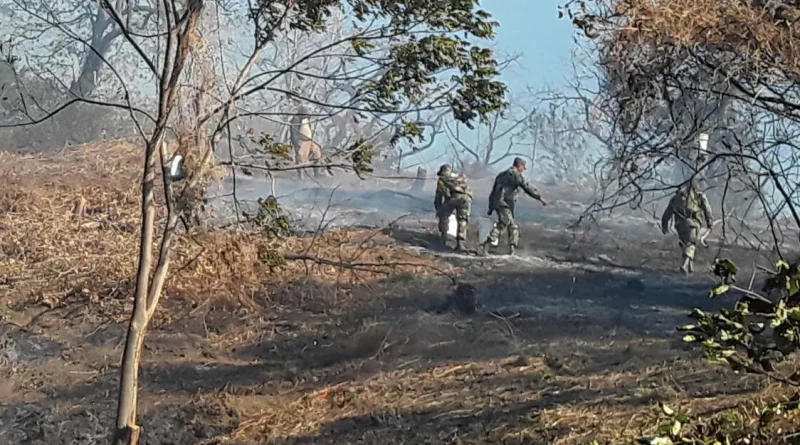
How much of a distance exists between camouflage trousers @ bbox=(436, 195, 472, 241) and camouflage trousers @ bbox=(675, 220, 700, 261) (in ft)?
11.8

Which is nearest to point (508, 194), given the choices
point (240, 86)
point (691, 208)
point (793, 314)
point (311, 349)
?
point (691, 208)

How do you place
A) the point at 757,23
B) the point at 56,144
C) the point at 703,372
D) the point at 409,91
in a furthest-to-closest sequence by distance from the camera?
the point at 56,144
the point at 703,372
the point at 409,91
the point at 757,23

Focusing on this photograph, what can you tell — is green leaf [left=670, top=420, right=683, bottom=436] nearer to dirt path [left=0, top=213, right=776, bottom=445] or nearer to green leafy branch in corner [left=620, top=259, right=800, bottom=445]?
green leafy branch in corner [left=620, top=259, right=800, bottom=445]

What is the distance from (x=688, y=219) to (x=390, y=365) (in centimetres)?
690

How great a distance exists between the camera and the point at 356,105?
713cm

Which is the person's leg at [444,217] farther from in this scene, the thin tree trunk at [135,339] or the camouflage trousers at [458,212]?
the thin tree trunk at [135,339]

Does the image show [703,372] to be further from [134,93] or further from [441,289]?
[134,93]

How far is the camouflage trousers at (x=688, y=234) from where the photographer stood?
14.7m

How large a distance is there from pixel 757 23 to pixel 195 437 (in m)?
6.10

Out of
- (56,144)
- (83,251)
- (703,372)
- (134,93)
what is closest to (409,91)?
(703,372)

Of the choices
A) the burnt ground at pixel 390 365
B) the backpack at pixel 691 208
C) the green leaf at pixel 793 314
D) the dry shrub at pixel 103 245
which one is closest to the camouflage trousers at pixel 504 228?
the burnt ground at pixel 390 365

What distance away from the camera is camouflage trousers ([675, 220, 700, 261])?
14.7m

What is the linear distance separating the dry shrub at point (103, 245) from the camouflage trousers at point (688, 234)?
4.14 meters

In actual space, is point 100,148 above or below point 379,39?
below
